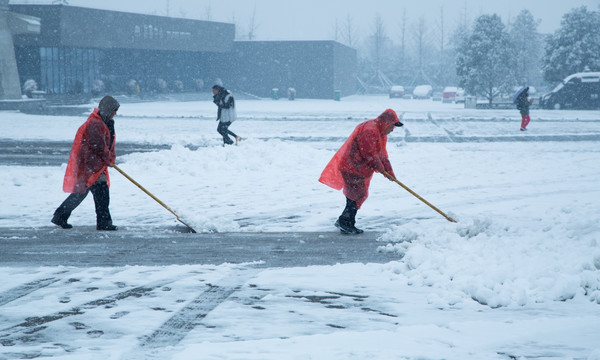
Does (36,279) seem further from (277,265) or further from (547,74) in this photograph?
(547,74)

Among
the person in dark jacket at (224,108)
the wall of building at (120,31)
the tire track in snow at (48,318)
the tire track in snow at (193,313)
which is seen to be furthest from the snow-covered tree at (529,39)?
the tire track in snow at (48,318)

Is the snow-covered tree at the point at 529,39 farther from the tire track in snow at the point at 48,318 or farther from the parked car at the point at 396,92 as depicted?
the tire track in snow at the point at 48,318

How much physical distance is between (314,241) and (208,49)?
52554mm

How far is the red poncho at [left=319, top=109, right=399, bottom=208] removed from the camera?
7.17 meters

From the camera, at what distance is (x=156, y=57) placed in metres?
54.8

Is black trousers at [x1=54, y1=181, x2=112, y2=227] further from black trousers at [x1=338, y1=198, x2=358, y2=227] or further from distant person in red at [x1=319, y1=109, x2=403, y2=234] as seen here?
black trousers at [x1=338, y1=198, x2=358, y2=227]

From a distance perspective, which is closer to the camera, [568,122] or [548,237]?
[548,237]

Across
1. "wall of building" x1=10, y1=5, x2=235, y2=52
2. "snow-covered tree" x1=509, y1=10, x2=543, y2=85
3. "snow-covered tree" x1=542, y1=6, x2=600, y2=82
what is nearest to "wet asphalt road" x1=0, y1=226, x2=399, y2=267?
"wall of building" x1=10, y1=5, x2=235, y2=52

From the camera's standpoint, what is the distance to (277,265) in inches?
243

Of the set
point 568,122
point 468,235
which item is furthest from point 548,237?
point 568,122

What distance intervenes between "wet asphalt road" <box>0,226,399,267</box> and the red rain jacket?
660 millimetres

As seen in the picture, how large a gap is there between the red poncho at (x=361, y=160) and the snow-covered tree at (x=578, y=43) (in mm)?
39637

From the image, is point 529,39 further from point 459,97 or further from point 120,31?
point 120,31

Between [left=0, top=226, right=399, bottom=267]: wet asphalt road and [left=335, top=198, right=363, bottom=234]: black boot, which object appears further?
[left=335, top=198, right=363, bottom=234]: black boot
